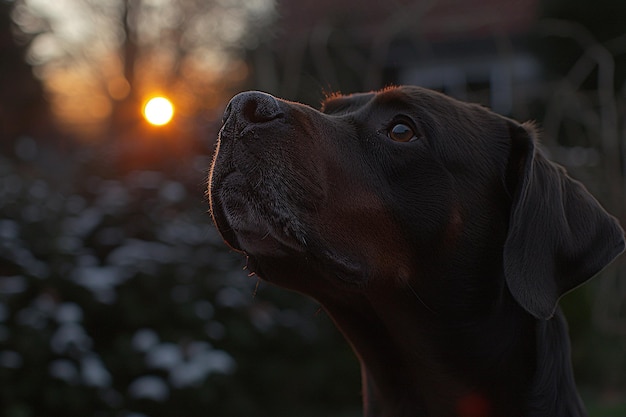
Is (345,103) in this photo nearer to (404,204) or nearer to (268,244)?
(404,204)

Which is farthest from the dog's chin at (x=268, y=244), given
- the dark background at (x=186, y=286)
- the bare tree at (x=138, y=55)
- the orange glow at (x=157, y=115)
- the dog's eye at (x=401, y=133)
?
the bare tree at (x=138, y=55)

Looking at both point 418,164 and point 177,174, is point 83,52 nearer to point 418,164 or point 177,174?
point 177,174

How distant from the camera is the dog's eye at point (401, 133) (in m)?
2.76

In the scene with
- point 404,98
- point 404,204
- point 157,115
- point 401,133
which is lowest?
point 404,204

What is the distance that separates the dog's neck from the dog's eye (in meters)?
0.59

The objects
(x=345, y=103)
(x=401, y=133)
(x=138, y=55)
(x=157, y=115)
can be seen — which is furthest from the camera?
(x=138, y=55)

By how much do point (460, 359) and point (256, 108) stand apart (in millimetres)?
1202

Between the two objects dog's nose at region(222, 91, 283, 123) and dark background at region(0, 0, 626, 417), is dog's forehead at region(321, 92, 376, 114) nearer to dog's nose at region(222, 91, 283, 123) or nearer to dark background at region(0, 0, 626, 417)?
dog's nose at region(222, 91, 283, 123)

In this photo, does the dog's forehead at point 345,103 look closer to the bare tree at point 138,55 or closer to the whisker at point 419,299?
the whisker at point 419,299

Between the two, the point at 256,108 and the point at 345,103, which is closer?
the point at 256,108

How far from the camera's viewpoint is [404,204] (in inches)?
106

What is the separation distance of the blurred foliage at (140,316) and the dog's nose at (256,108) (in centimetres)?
268

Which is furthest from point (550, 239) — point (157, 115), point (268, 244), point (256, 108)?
point (157, 115)

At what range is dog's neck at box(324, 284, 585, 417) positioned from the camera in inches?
103
